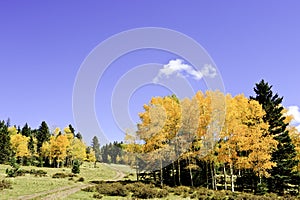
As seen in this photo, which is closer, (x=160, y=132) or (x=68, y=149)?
(x=160, y=132)

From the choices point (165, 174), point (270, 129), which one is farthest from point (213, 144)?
point (165, 174)

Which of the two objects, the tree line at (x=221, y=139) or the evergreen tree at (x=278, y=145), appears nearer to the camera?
the tree line at (x=221, y=139)

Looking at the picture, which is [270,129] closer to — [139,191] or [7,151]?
[139,191]

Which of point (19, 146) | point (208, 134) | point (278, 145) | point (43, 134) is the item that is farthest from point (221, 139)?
point (43, 134)

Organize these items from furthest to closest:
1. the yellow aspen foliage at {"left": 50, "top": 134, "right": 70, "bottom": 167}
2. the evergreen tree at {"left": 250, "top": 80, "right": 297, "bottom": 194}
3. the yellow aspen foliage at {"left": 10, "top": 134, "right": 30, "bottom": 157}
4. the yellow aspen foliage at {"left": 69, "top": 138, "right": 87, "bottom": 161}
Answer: the yellow aspen foliage at {"left": 10, "top": 134, "right": 30, "bottom": 157} → the yellow aspen foliage at {"left": 69, "top": 138, "right": 87, "bottom": 161} → the yellow aspen foliage at {"left": 50, "top": 134, "right": 70, "bottom": 167} → the evergreen tree at {"left": 250, "top": 80, "right": 297, "bottom": 194}

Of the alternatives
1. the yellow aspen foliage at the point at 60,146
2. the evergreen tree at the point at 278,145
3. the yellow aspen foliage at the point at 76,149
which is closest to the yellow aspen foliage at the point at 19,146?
the yellow aspen foliage at the point at 60,146

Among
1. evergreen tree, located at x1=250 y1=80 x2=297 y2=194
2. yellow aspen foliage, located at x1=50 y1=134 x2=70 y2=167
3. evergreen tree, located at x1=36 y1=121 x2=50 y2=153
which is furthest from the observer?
evergreen tree, located at x1=36 y1=121 x2=50 y2=153

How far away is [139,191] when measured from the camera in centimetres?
2862

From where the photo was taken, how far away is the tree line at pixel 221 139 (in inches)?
1339

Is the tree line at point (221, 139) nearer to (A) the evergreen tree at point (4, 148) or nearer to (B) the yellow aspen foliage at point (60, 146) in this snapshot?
(B) the yellow aspen foliage at point (60, 146)

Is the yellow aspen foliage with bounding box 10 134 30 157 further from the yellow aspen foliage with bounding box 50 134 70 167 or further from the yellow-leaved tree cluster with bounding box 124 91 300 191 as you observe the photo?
the yellow-leaved tree cluster with bounding box 124 91 300 191

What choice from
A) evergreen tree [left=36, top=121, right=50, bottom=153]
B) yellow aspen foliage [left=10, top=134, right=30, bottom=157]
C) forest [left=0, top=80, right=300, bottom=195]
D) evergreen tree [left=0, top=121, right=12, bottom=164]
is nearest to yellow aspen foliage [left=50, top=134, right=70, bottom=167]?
yellow aspen foliage [left=10, top=134, right=30, bottom=157]

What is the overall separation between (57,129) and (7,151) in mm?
17882

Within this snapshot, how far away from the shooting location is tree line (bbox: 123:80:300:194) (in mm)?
34000
